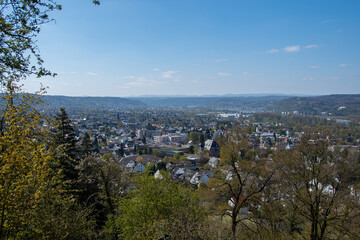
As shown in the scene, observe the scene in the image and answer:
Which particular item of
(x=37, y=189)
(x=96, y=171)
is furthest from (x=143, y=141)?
(x=37, y=189)

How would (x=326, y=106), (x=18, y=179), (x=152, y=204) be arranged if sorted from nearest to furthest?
(x=18, y=179) → (x=152, y=204) → (x=326, y=106)

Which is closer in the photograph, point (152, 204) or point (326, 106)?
point (152, 204)

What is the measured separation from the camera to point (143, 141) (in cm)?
6512

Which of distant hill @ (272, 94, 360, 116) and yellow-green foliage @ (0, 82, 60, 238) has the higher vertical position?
yellow-green foliage @ (0, 82, 60, 238)

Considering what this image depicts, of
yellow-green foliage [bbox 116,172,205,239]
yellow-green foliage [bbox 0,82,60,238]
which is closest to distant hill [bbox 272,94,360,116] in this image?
yellow-green foliage [bbox 116,172,205,239]

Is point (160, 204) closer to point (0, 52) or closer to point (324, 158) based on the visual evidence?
point (0, 52)

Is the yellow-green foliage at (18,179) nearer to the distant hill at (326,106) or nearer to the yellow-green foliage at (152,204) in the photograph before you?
the yellow-green foliage at (152,204)

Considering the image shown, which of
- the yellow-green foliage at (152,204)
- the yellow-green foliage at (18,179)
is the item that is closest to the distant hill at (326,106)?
the yellow-green foliage at (152,204)

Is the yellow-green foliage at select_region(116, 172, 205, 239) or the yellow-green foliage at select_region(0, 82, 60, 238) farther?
the yellow-green foliage at select_region(116, 172, 205, 239)

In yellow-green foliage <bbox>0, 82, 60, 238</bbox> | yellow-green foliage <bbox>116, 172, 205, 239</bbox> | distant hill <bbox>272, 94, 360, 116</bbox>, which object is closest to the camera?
yellow-green foliage <bbox>0, 82, 60, 238</bbox>

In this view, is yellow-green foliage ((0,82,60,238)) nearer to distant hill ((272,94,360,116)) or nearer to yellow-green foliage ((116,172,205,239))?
yellow-green foliage ((116,172,205,239))

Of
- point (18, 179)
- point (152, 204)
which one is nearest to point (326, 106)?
point (152, 204)

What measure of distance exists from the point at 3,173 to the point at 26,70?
196 cm

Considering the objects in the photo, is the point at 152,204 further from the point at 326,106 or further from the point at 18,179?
the point at 326,106
